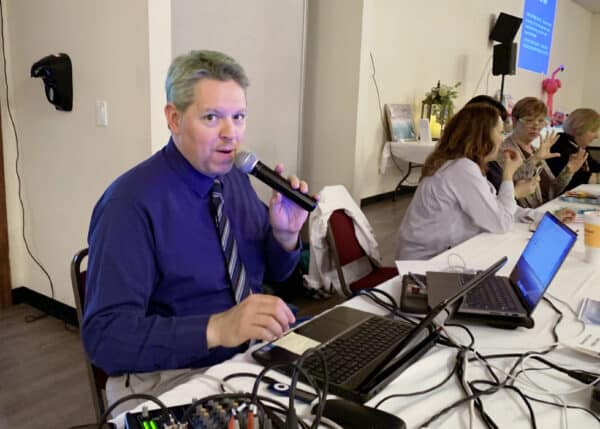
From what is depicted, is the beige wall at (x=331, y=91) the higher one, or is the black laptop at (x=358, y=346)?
the beige wall at (x=331, y=91)

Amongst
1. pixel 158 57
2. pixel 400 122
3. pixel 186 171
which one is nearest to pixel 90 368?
pixel 186 171

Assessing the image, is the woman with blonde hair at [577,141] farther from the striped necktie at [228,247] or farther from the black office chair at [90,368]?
the black office chair at [90,368]

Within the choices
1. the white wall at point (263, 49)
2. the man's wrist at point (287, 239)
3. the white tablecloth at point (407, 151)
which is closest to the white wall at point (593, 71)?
the white tablecloth at point (407, 151)

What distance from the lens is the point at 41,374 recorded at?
2203 millimetres

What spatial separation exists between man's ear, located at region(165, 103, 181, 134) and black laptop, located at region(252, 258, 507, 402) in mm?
527

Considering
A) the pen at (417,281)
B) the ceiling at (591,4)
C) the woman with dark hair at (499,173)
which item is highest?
the ceiling at (591,4)

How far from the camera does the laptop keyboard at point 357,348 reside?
942 mm

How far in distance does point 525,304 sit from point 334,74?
269 centimetres

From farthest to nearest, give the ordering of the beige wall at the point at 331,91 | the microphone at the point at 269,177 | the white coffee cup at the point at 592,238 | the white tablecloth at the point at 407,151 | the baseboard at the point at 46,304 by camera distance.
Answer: the white tablecloth at the point at 407,151 < the beige wall at the point at 331,91 < the baseboard at the point at 46,304 < the white coffee cup at the point at 592,238 < the microphone at the point at 269,177

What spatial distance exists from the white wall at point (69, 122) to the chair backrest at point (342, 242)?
84cm

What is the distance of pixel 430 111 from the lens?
5.72 meters

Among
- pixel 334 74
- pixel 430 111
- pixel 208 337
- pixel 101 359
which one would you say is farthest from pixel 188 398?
pixel 430 111

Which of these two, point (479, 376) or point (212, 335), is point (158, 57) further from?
point (479, 376)

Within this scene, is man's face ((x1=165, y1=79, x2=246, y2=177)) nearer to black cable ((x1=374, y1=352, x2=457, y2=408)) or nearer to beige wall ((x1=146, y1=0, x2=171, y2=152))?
black cable ((x1=374, y1=352, x2=457, y2=408))
